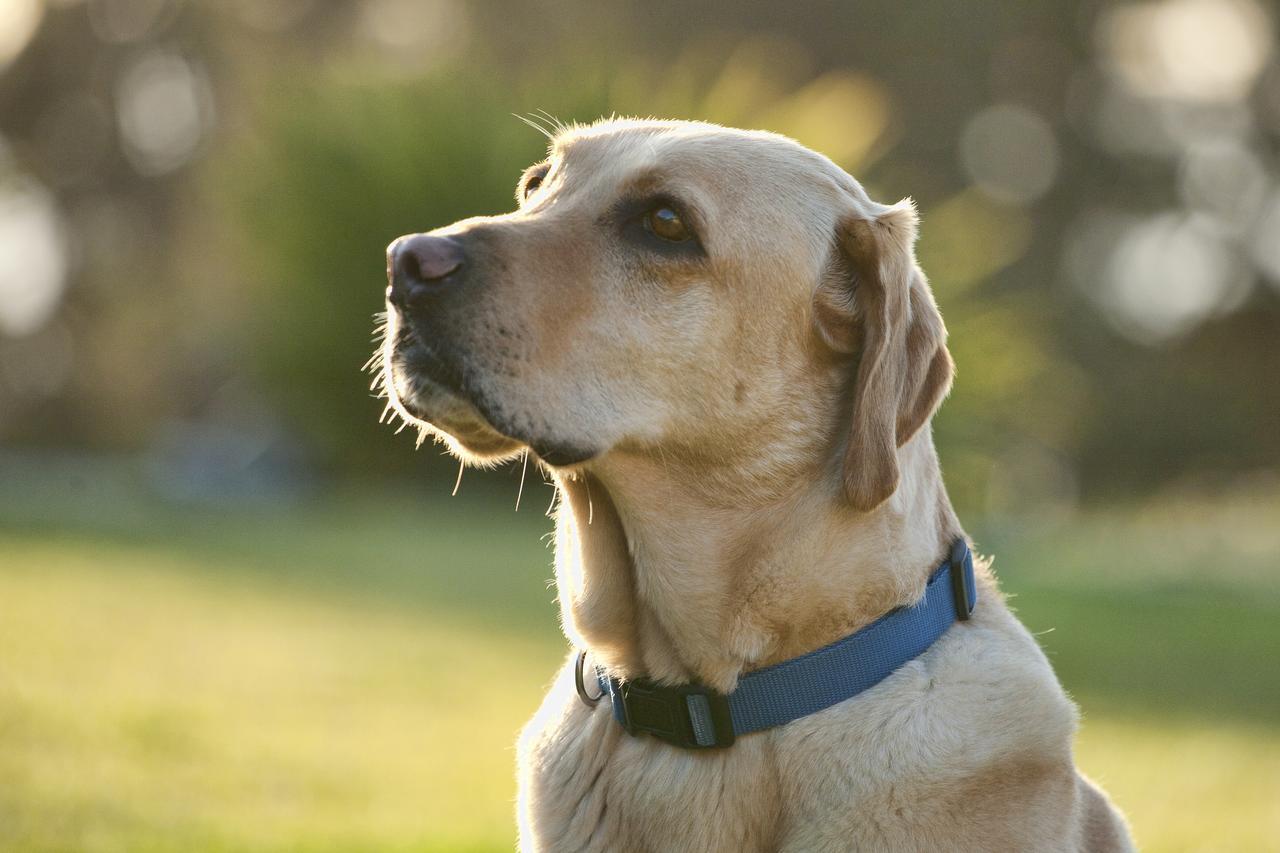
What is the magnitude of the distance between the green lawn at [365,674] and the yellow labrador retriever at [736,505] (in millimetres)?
1714

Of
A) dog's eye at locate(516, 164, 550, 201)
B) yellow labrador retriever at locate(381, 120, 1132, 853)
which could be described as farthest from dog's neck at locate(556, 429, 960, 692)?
dog's eye at locate(516, 164, 550, 201)

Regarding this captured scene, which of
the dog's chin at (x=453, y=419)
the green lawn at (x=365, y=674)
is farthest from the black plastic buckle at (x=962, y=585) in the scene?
the green lawn at (x=365, y=674)

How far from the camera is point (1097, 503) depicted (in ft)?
88.9

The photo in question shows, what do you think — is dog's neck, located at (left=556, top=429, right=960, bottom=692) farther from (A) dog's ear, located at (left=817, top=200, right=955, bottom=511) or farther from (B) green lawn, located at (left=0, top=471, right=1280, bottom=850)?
(B) green lawn, located at (left=0, top=471, right=1280, bottom=850)

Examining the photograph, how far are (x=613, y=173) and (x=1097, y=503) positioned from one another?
82.6ft

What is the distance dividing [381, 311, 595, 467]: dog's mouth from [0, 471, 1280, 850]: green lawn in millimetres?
2059

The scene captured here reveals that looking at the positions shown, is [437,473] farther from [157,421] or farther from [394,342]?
[394,342]

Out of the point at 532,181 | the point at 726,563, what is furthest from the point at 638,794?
the point at 532,181

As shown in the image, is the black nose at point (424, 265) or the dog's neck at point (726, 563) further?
the dog's neck at point (726, 563)

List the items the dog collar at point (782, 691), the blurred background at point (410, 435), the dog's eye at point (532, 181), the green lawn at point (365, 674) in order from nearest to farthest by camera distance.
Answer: the dog collar at point (782, 691) → the dog's eye at point (532, 181) → the green lawn at point (365, 674) → the blurred background at point (410, 435)

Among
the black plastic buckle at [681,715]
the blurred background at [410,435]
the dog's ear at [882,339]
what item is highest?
the dog's ear at [882,339]

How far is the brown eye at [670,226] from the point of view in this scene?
3.56 metres

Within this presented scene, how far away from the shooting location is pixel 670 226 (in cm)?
356

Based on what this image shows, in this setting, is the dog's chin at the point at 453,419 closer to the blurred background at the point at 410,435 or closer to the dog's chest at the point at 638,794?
the dog's chest at the point at 638,794
